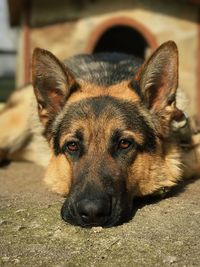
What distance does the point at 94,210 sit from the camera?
3551mm

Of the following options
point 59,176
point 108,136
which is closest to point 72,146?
point 108,136

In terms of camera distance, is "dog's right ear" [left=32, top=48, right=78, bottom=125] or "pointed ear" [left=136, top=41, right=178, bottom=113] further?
"dog's right ear" [left=32, top=48, right=78, bottom=125]

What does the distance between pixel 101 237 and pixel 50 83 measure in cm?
169

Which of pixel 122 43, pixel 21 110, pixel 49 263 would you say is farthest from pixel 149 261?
pixel 122 43

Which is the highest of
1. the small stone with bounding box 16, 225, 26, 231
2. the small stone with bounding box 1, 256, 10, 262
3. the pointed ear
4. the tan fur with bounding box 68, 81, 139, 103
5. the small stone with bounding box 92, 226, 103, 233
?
the pointed ear

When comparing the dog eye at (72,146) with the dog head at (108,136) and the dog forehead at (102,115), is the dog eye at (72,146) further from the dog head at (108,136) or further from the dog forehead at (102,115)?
the dog forehead at (102,115)

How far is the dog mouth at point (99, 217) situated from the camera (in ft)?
12.0

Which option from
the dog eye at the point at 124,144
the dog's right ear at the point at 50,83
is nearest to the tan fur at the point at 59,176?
the dog's right ear at the point at 50,83

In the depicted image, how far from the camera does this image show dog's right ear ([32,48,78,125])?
4496 millimetres

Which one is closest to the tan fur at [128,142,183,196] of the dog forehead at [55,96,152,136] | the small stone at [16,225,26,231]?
the dog forehead at [55,96,152,136]

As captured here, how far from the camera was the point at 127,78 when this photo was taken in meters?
5.11

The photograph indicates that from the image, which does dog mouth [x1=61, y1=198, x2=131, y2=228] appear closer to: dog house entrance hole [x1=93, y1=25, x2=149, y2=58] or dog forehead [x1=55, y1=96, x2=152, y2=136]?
dog forehead [x1=55, y1=96, x2=152, y2=136]

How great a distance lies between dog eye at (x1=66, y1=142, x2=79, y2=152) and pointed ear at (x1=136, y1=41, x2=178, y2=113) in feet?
2.61

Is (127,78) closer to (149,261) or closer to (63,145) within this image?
(63,145)
